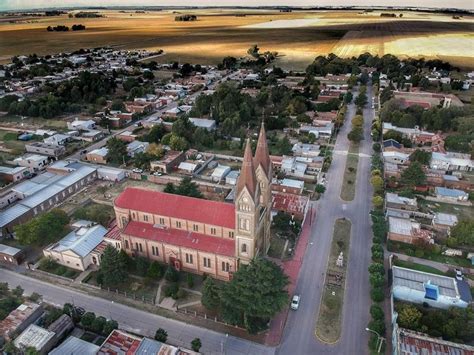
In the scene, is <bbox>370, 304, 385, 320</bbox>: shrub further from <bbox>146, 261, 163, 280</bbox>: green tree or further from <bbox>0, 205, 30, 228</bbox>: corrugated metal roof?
<bbox>0, 205, 30, 228</bbox>: corrugated metal roof

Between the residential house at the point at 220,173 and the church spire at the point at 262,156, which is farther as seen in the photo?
the residential house at the point at 220,173

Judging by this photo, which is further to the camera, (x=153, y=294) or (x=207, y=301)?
(x=153, y=294)

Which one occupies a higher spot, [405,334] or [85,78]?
[85,78]

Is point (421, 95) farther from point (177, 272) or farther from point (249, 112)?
point (177, 272)

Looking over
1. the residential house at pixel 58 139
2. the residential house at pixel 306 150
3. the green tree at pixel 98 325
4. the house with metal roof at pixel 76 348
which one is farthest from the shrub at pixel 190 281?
the residential house at pixel 58 139

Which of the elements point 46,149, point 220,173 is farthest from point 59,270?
point 46,149

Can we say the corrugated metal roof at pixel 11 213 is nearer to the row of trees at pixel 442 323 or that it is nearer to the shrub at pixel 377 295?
the shrub at pixel 377 295

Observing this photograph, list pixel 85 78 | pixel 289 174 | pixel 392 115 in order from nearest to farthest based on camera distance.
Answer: pixel 289 174, pixel 392 115, pixel 85 78

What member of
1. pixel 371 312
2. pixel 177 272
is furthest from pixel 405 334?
pixel 177 272
